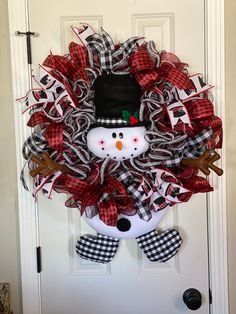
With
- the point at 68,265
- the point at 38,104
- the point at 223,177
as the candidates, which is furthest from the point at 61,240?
the point at 223,177

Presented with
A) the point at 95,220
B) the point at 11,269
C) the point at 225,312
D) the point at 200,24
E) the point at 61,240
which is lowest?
the point at 225,312

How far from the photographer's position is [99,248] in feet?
4.45

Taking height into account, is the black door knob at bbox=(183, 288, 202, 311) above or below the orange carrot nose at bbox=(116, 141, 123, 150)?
below

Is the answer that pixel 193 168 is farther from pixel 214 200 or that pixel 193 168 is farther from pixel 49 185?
pixel 49 185

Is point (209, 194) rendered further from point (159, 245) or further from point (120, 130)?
point (120, 130)

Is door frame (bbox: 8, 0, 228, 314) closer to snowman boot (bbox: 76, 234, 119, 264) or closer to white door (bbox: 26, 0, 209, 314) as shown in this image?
white door (bbox: 26, 0, 209, 314)

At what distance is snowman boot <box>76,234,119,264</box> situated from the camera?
4.45ft

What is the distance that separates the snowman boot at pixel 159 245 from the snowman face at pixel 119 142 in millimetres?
327

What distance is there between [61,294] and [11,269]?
0.22 meters

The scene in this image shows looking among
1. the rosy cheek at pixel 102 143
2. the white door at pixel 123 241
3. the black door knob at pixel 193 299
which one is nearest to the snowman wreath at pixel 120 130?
the rosy cheek at pixel 102 143

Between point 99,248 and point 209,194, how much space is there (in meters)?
0.45

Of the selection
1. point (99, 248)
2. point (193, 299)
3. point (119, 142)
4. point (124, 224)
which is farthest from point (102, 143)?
point (193, 299)

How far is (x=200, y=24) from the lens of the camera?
53.0 inches

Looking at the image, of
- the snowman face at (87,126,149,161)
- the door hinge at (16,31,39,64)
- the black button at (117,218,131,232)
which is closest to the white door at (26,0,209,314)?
the door hinge at (16,31,39,64)
